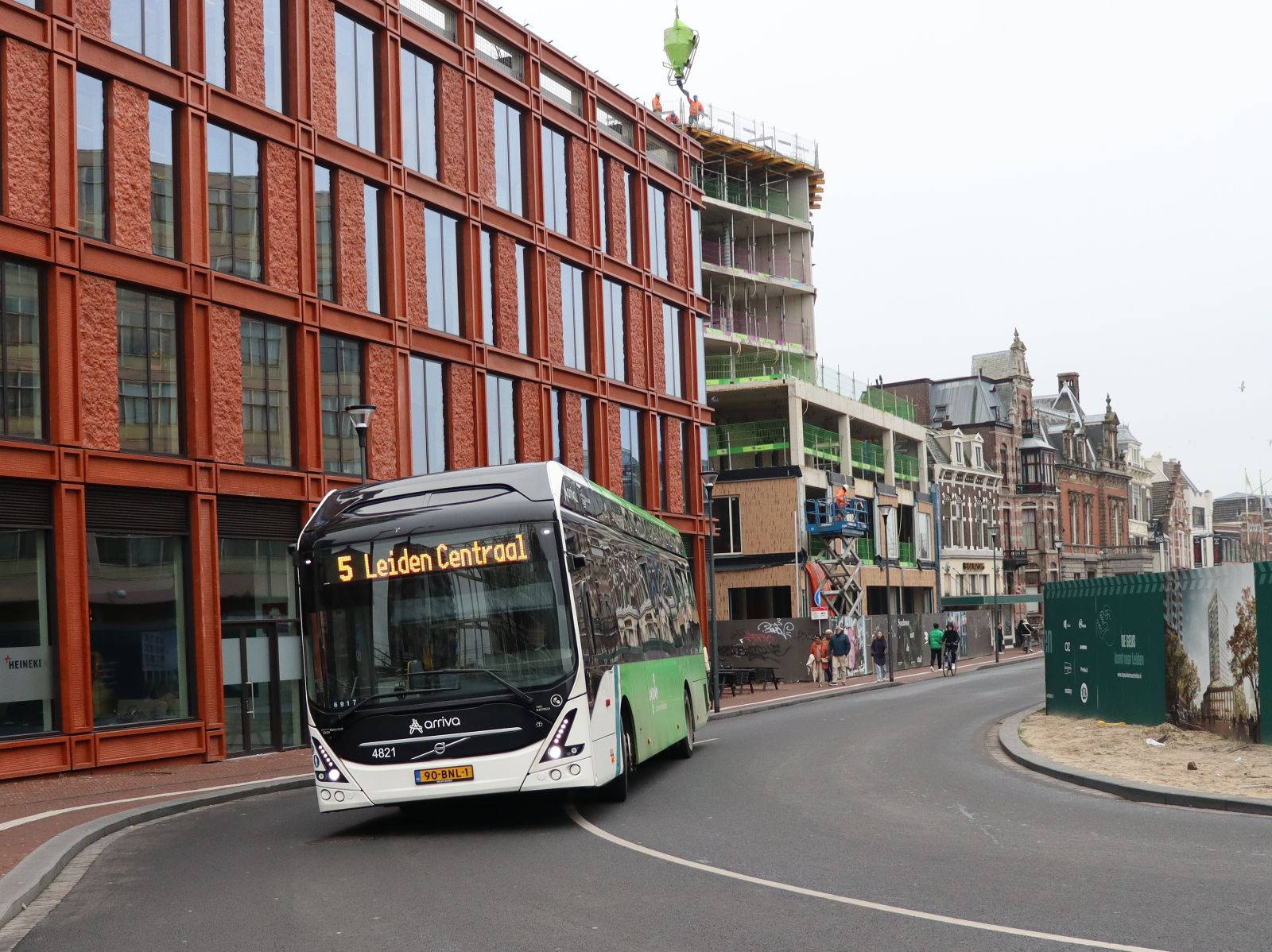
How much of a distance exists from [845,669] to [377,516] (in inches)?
1296

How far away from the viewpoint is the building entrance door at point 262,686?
23.6m

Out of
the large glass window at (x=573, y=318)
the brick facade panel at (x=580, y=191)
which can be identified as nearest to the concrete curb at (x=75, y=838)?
the large glass window at (x=573, y=318)

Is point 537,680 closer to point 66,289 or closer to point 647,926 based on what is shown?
point 647,926

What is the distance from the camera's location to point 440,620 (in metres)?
12.6

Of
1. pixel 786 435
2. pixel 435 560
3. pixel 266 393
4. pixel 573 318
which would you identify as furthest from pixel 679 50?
pixel 435 560

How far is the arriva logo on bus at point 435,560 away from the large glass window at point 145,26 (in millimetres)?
13371

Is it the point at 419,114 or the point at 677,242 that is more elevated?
the point at 419,114

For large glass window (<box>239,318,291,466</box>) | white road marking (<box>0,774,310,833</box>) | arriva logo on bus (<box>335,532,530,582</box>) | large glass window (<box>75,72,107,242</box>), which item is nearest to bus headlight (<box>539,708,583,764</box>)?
arriva logo on bus (<box>335,532,530,582</box>)

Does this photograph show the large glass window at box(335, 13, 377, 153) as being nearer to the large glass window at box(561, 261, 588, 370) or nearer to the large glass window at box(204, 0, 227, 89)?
A: the large glass window at box(204, 0, 227, 89)

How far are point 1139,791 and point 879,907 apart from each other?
6201 mm

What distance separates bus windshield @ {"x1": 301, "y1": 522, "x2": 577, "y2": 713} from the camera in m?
12.6

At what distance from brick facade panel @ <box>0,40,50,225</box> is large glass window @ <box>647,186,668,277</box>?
69.6ft

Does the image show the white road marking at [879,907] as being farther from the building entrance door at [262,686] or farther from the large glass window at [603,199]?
the large glass window at [603,199]

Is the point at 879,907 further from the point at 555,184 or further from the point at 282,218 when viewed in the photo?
the point at 555,184
